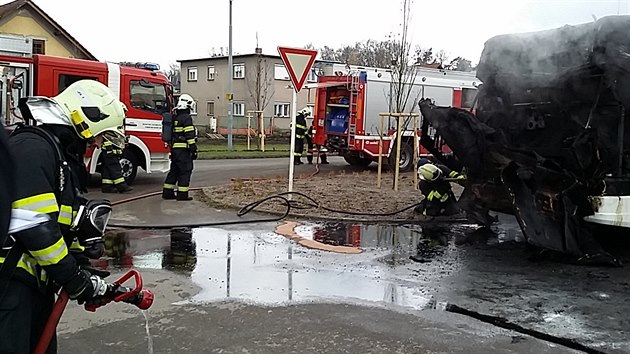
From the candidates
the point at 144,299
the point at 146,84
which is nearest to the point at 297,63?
the point at 146,84

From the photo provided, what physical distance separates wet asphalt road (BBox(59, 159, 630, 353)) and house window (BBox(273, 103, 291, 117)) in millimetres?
38791

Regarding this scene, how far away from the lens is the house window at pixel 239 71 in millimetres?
46875

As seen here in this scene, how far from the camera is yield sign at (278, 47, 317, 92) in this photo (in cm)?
1040

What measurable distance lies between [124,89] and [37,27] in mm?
24063

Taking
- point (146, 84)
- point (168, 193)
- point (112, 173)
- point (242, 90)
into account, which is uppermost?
point (242, 90)

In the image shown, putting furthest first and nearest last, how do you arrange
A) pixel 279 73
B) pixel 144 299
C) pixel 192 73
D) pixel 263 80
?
pixel 192 73
pixel 279 73
pixel 263 80
pixel 144 299

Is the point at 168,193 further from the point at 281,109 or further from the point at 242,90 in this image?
the point at 242,90

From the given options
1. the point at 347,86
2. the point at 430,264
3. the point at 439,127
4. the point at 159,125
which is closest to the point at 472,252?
the point at 430,264

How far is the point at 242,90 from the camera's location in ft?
155

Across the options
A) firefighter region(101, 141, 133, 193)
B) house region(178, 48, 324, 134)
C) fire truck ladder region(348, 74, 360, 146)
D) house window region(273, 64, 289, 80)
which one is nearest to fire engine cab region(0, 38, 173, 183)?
firefighter region(101, 141, 133, 193)

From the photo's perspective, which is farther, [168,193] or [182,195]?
[168,193]

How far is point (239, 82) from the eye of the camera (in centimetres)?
4741

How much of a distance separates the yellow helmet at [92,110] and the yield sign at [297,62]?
22.6 feet

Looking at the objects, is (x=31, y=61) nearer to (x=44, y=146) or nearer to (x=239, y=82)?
(x=44, y=146)
